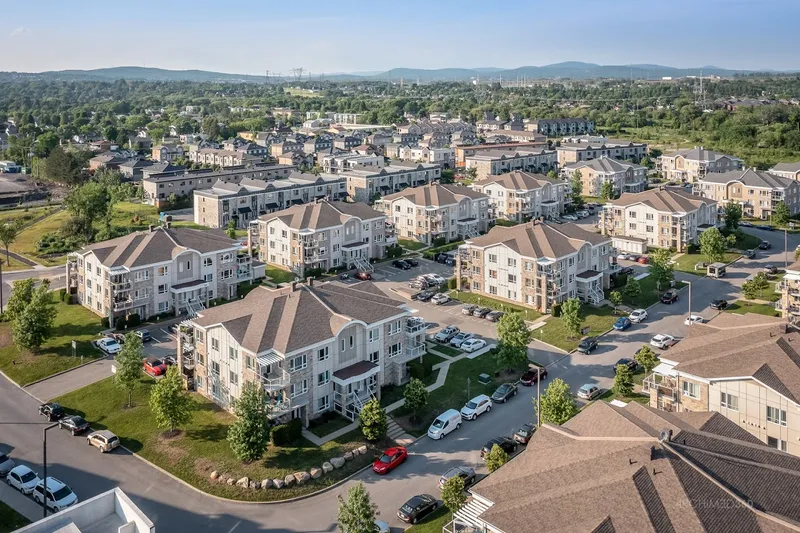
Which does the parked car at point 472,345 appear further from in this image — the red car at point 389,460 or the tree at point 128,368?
the tree at point 128,368

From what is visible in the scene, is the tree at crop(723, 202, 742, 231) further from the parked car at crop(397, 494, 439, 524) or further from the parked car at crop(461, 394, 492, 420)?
the parked car at crop(397, 494, 439, 524)

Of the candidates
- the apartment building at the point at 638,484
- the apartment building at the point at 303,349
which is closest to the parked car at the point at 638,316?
the apartment building at the point at 303,349

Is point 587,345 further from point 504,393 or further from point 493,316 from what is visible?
point 504,393

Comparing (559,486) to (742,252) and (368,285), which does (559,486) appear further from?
(742,252)

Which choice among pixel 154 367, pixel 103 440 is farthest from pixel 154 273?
pixel 103 440

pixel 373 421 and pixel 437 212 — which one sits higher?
pixel 437 212

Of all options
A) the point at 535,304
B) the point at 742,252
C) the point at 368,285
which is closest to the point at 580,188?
the point at 742,252

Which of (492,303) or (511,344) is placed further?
(492,303)
